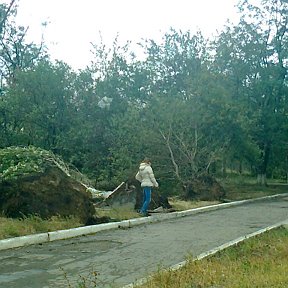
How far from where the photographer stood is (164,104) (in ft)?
84.8

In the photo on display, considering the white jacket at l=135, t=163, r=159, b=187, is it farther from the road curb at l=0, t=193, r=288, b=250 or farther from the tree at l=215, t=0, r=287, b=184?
the tree at l=215, t=0, r=287, b=184

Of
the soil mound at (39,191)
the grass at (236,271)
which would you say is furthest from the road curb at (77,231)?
the grass at (236,271)

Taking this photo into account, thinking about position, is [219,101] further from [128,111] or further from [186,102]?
[128,111]

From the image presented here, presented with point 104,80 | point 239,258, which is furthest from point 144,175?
point 104,80

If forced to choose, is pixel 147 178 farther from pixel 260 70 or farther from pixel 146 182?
pixel 260 70

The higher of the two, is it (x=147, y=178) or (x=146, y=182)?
(x=147, y=178)

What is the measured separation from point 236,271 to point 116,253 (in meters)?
2.70

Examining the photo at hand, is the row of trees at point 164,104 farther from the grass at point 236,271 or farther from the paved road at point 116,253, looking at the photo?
the grass at point 236,271

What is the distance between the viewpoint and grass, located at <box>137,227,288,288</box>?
21.4ft

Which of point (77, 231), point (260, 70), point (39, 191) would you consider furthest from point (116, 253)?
point (260, 70)

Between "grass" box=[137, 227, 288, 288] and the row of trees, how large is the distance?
14.5 m

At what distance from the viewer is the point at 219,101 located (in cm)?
2589

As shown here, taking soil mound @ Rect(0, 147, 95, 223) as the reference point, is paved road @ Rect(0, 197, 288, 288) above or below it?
below

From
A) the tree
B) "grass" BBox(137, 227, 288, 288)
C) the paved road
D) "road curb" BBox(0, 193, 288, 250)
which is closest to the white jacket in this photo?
"road curb" BBox(0, 193, 288, 250)
